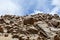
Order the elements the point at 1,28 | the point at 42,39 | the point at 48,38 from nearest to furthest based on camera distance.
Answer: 1. the point at 42,39
2. the point at 48,38
3. the point at 1,28

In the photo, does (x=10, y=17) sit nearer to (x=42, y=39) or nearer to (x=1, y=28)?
(x=1, y=28)

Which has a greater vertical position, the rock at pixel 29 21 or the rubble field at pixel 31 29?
the rock at pixel 29 21

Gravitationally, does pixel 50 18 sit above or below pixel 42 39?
above

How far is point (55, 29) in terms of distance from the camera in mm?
20406

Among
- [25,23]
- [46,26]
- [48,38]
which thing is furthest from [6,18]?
[48,38]

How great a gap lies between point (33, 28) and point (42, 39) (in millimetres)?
2572

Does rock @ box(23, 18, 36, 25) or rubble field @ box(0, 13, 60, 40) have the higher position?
rock @ box(23, 18, 36, 25)

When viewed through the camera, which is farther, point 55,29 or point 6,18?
point 6,18

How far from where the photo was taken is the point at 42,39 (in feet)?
56.5

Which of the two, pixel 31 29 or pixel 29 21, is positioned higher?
pixel 29 21

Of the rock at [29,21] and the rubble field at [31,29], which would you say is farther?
the rock at [29,21]

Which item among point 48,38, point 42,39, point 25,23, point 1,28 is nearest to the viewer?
point 42,39

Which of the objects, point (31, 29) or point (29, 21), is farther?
point (29, 21)

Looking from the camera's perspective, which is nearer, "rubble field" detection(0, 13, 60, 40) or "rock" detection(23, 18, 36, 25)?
"rubble field" detection(0, 13, 60, 40)
